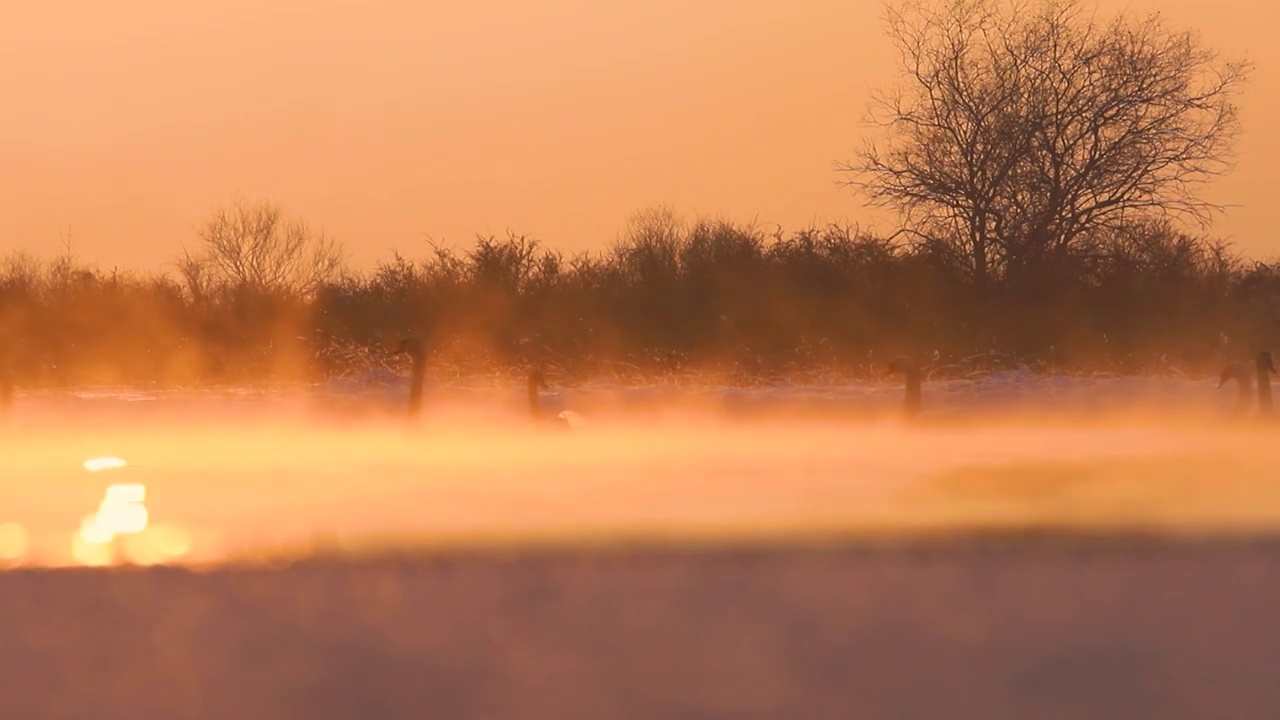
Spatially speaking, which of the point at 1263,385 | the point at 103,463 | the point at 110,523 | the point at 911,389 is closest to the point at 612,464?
the point at 103,463

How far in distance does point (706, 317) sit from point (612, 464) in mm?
13538

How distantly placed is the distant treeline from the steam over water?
2.57 meters

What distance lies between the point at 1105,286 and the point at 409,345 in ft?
41.2

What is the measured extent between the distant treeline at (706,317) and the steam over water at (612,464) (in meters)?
2.57

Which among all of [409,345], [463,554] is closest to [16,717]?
[463,554]

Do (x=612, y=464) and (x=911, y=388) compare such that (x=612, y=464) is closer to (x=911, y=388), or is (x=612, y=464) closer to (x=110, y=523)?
(x=110, y=523)

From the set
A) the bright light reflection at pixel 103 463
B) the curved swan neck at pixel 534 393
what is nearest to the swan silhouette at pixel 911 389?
the curved swan neck at pixel 534 393

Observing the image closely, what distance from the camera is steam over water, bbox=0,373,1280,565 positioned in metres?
10.1

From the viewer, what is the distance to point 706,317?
27953 mm

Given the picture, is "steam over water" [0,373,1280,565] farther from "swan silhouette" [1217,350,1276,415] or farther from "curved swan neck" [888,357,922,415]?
"swan silhouette" [1217,350,1276,415]

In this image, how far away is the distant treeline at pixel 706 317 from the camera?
2614cm

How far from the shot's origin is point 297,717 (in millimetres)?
5281

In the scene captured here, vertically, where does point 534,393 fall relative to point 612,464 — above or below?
above

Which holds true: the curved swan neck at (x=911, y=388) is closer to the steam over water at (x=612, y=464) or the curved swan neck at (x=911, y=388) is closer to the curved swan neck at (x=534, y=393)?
the steam over water at (x=612, y=464)
